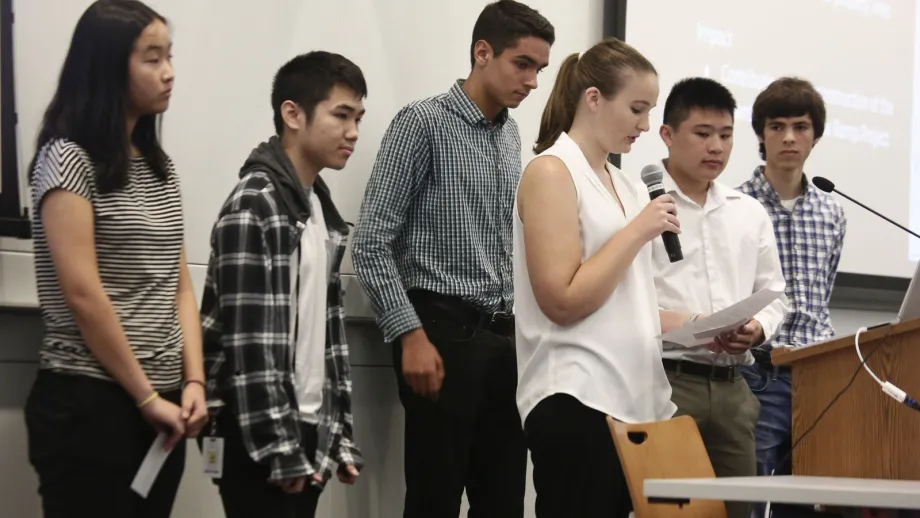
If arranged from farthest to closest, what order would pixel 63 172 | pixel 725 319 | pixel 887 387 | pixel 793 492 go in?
1. pixel 725 319
2. pixel 63 172
3. pixel 887 387
4. pixel 793 492

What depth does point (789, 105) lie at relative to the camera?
10.5 ft

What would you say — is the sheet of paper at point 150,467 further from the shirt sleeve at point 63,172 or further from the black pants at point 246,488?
the shirt sleeve at point 63,172

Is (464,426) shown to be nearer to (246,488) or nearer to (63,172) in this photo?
(246,488)

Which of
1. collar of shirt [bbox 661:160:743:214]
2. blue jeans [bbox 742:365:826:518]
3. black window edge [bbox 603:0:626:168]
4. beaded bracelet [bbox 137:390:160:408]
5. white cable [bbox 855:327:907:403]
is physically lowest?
blue jeans [bbox 742:365:826:518]

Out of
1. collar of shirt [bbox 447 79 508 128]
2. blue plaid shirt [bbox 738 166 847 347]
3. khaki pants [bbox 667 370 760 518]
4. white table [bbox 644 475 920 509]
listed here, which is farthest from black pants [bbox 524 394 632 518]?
blue plaid shirt [bbox 738 166 847 347]

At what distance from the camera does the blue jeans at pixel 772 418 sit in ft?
9.44

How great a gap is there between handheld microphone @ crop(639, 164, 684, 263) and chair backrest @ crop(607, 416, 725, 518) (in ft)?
1.14

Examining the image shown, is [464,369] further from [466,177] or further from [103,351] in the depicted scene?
[103,351]

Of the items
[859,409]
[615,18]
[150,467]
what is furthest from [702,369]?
[615,18]

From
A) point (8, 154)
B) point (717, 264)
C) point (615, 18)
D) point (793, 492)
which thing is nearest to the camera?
point (793, 492)

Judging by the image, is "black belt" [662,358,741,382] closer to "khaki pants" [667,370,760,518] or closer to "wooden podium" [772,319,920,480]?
"khaki pants" [667,370,760,518]

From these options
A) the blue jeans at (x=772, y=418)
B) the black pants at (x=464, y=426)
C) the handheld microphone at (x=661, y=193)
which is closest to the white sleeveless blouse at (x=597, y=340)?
the handheld microphone at (x=661, y=193)

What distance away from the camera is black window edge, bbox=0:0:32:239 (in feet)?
7.20

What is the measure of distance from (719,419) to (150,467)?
50.3 inches
